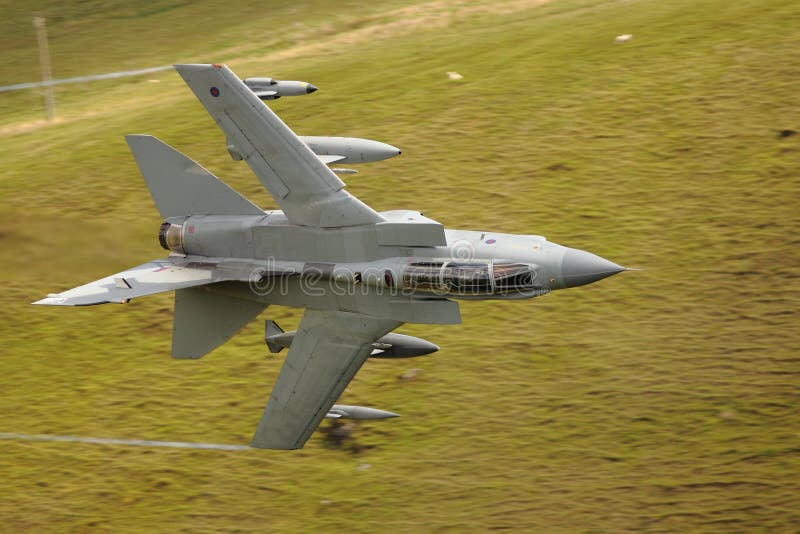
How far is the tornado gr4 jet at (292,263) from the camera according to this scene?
24656 millimetres

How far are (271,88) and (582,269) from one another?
10020mm

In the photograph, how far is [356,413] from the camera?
91.9ft

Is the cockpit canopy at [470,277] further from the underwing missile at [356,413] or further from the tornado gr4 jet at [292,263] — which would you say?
the underwing missile at [356,413]

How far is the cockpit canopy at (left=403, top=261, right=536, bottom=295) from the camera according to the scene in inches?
928

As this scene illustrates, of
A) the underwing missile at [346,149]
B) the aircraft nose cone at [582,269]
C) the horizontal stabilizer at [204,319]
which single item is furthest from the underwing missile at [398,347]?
the aircraft nose cone at [582,269]

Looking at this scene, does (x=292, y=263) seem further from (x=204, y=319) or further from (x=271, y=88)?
(x=271, y=88)

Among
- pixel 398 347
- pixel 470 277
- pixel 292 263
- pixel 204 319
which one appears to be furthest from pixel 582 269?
pixel 204 319

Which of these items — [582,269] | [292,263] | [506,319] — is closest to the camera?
[582,269]

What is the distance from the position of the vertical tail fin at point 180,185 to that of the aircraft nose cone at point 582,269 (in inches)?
316

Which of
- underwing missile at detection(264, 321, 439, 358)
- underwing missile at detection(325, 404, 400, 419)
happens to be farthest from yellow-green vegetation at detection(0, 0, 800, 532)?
underwing missile at detection(264, 321, 439, 358)

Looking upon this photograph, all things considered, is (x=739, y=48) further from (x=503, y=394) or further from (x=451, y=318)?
(x=451, y=318)

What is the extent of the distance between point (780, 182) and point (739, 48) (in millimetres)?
9313

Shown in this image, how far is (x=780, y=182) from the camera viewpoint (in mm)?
36625

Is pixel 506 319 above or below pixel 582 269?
below
